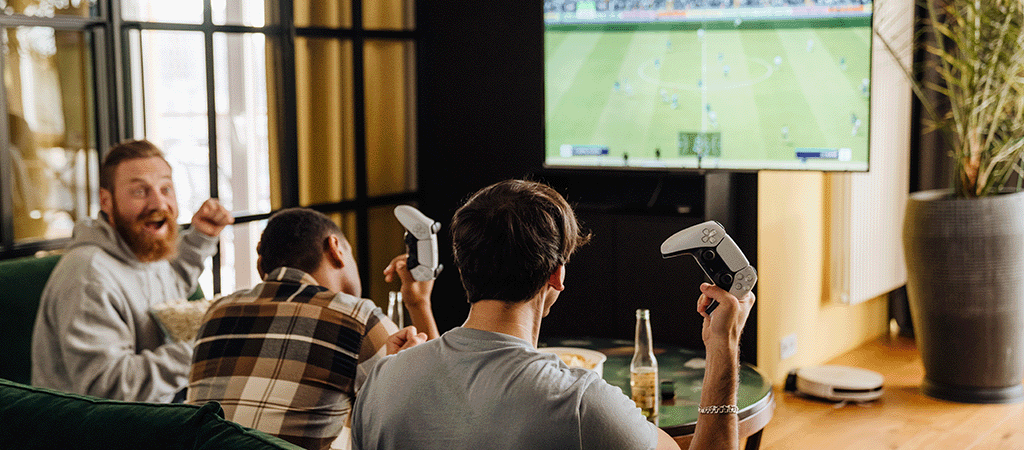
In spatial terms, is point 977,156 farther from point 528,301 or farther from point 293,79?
point 528,301

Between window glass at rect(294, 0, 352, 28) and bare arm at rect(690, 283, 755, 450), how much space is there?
3018 mm

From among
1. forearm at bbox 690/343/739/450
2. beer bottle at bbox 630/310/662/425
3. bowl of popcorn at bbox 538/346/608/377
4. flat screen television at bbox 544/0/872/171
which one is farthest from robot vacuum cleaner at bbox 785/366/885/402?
forearm at bbox 690/343/739/450

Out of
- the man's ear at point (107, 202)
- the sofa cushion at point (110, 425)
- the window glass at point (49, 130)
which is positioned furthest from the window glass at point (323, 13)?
→ the sofa cushion at point (110, 425)

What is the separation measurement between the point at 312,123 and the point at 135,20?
96 centimetres

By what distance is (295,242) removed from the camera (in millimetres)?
1965

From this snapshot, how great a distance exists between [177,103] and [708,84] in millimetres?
2031

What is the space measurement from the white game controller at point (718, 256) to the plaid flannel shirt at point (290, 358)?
0.65 metres

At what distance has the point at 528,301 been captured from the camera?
1.40 m

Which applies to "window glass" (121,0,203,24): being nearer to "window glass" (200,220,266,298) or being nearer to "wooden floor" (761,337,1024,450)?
"window glass" (200,220,266,298)

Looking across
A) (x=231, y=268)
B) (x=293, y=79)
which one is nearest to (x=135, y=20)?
(x=293, y=79)

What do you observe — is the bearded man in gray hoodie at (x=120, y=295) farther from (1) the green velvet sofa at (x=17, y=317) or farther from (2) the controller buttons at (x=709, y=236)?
(2) the controller buttons at (x=709, y=236)

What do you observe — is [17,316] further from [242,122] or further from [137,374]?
[242,122]

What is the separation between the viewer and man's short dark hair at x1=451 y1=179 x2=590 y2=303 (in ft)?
4.50

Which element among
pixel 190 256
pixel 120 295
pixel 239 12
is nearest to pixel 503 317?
pixel 120 295
